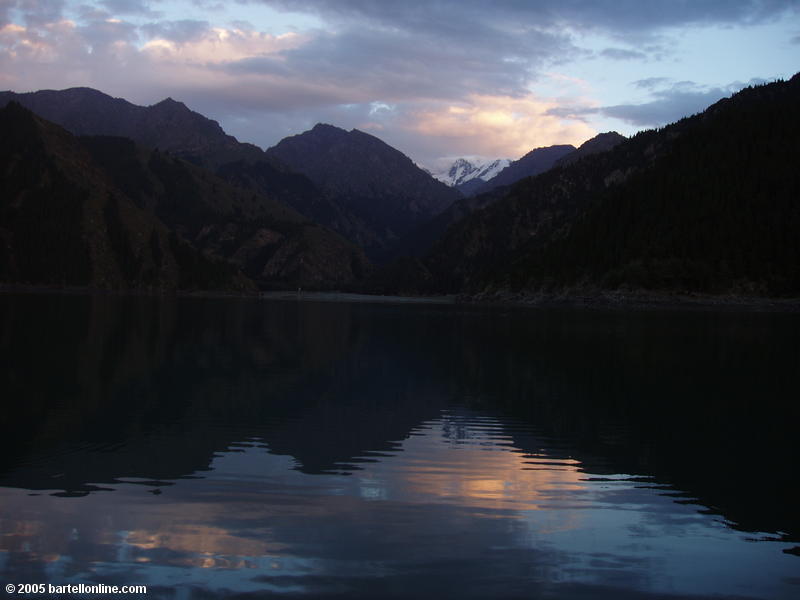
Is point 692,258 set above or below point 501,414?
above

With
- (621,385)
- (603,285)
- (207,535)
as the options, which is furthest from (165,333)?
(603,285)

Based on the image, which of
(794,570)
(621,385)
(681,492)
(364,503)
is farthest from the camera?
(621,385)

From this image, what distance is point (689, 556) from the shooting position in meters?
13.2

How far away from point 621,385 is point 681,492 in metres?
19.3

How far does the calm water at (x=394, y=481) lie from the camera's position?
1210 cm

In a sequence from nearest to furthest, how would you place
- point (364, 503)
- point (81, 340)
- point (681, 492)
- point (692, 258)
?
1. point (364, 503)
2. point (681, 492)
3. point (81, 340)
4. point (692, 258)

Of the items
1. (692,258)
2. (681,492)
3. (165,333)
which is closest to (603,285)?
(692,258)

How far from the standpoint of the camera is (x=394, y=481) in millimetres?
18000

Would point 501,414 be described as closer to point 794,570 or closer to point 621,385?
point 621,385

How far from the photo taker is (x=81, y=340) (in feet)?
167

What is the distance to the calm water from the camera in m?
12.1

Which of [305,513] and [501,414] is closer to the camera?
[305,513]

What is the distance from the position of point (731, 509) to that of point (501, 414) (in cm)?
1258

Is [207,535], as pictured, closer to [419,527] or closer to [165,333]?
[419,527]
